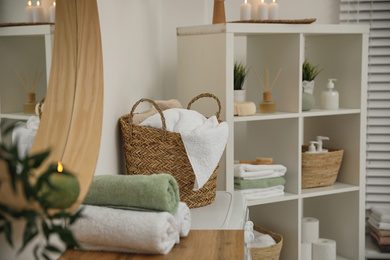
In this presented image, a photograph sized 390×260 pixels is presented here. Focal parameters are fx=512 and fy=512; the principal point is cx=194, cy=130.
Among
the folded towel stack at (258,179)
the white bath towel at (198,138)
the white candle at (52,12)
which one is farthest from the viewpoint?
the folded towel stack at (258,179)

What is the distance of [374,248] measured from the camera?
2.81 metres

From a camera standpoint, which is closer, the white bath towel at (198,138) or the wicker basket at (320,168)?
the white bath towel at (198,138)

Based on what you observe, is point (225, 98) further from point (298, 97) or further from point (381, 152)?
point (381, 152)

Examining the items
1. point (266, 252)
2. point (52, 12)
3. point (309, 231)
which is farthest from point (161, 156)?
point (309, 231)

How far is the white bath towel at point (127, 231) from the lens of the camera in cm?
100

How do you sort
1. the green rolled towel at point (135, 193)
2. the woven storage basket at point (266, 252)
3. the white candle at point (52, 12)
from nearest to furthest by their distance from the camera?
the white candle at point (52, 12) → the green rolled towel at point (135, 193) → the woven storage basket at point (266, 252)

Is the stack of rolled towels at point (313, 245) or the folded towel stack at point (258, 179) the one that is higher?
the folded towel stack at point (258, 179)

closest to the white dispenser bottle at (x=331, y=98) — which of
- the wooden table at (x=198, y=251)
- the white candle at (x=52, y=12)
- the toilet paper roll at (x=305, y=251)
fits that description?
the toilet paper roll at (x=305, y=251)

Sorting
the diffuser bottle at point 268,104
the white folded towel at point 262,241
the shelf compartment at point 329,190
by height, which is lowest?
the white folded towel at point 262,241

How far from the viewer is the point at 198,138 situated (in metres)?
1.53

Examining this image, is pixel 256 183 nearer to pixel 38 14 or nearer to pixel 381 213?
pixel 381 213

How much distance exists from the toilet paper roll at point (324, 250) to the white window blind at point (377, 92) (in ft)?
1.55

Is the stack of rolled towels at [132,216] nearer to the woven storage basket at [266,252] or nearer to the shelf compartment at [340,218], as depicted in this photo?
the woven storage basket at [266,252]

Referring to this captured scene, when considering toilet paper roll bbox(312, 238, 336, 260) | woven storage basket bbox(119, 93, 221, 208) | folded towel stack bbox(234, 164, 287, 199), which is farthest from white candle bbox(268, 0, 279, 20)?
toilet paper roll bbox(312, 238, 336, 260)
